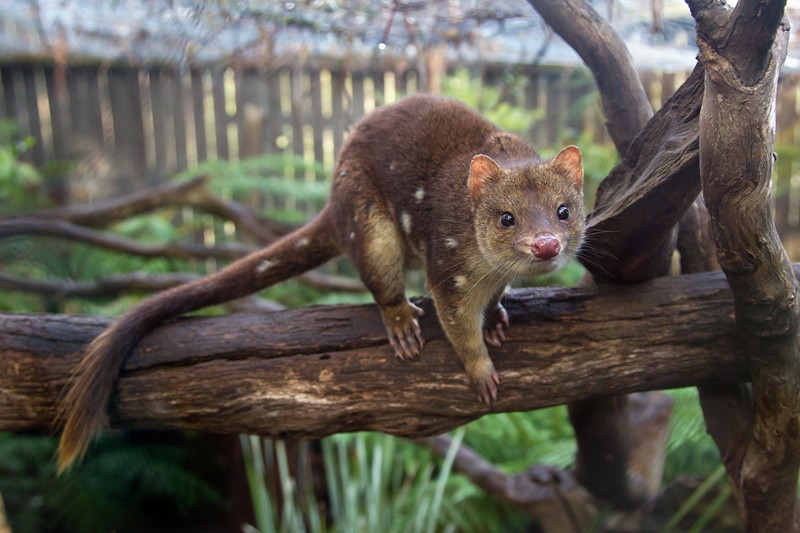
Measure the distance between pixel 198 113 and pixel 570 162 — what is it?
6640mm

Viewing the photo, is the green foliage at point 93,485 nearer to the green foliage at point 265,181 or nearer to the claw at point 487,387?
the green foliage at point 265,181

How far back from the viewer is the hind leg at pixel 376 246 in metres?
3.09

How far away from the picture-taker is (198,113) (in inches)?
332

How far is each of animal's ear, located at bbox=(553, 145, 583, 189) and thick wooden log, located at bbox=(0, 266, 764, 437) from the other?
0.52 m

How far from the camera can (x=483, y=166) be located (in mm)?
2756

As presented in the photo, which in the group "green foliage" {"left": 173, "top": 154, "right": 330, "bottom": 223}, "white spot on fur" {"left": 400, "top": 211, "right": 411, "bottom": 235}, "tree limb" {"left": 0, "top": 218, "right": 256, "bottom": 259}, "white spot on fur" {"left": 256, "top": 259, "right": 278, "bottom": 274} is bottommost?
"tree limb" {"left": 0, "top": 218, "right": 256, "bottom": 259}

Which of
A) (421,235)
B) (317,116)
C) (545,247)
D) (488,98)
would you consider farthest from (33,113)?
(545,247)

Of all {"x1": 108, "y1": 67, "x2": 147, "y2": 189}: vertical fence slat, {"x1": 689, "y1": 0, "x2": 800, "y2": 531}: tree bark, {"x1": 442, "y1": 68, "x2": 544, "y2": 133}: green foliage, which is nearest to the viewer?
{"x1": 689, "y1": 0, "x2": 800, "y2": 531}: tree bark

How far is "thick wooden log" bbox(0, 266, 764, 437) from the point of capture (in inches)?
109

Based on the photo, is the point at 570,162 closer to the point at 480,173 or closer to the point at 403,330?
the point at 480,173

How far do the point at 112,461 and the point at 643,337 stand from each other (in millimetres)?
4269

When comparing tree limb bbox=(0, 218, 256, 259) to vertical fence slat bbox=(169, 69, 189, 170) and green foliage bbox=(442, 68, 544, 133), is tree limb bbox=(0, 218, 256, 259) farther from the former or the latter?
vertical fence slat bbox=(169, 69, 189, 170)

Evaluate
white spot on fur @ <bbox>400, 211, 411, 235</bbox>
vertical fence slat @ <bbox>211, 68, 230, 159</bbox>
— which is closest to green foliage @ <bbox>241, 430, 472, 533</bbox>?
white spot on fur @ <bbox>400, 211, 411, 235</bbox>

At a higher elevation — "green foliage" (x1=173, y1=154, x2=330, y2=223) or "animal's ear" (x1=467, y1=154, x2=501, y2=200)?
"animal's ear" (x1=467, y1=154, x2=501, y2=200)
